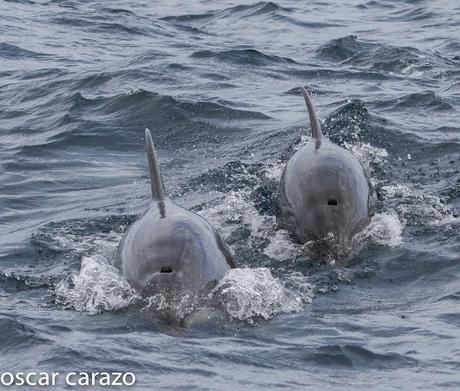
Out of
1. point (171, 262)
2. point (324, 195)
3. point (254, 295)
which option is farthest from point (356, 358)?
point (324, 195)

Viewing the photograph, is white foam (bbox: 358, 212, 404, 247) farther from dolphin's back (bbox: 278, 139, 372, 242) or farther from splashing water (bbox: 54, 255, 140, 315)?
splashing water (bbox: 54, 255, 140, 315)

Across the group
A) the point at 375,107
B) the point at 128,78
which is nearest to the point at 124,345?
the point at 375,107

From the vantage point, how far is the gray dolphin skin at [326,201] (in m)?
13.0

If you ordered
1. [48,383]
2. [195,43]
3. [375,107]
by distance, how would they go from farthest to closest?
[195,43] < [375,107] < [48,383]

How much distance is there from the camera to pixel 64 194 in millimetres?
16203

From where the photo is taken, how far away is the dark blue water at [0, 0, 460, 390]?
10164 millimetres

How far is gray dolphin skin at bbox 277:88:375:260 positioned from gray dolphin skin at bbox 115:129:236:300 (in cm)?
134

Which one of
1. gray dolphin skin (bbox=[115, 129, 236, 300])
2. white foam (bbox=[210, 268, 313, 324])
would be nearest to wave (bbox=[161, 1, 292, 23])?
gray dolphin skin (bbox=[115, 129, 236, 300])

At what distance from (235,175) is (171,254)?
551 centimetres

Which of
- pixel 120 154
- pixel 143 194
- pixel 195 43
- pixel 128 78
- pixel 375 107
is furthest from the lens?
pixel 195 43

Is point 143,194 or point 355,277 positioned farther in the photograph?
point 143,194

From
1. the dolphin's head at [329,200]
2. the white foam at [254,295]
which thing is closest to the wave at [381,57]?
the dolphin's head at [329,200]

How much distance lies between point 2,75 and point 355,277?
1251cm

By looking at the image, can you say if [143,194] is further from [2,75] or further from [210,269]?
[2,75]
